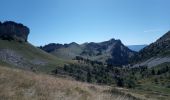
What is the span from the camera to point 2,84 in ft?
43.5

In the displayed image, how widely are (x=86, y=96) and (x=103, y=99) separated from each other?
109cm

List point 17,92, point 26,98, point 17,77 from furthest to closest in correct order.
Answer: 1. point 17,77
2. point 17,92
3. point 26,98

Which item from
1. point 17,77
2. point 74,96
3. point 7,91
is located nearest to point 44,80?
point 17,77

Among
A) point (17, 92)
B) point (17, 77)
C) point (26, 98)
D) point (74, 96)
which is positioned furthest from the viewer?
point (17, 77)

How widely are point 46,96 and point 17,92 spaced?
1.29 metres

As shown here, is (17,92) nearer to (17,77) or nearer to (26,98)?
Answer: (26,98)

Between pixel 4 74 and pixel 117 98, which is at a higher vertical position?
pixel 4 74

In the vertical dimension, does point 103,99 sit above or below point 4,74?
below

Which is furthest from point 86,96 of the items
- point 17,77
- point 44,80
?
point 17,77

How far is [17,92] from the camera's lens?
41.0 ft

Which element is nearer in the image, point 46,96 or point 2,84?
point 46,96

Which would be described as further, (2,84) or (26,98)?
(2,84)

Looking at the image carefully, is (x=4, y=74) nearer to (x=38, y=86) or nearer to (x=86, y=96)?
(x=38, y=86)

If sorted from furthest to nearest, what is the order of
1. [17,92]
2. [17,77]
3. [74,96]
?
[17,77] < [74,96] < [17,92]
